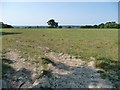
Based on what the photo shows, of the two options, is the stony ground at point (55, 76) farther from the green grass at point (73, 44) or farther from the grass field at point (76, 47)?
the green grass at point (73, 44)

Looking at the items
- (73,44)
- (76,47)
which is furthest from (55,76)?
(73,44)

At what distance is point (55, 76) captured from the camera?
293 inches

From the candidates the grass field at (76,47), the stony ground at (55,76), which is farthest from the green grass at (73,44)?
the stony ground at (55,76)

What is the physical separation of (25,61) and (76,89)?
3384mm

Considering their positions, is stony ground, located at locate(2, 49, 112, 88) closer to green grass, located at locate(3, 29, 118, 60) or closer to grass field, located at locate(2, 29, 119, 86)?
grass field, located at locate(2, 29, 119, 86)

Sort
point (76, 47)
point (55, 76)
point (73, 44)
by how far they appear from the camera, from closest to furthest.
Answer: point (55, 76) < point (76, 47) < point (73, 44)

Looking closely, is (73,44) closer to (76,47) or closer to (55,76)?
(76,47)

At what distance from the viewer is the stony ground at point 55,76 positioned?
6.81 metres

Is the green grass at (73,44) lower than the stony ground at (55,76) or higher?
higher

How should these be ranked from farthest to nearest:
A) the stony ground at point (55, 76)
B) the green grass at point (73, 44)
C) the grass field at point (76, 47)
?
the green grass at point (73, 44) → the grass field at point (76, 47) → the stony ground at point (55, 76)

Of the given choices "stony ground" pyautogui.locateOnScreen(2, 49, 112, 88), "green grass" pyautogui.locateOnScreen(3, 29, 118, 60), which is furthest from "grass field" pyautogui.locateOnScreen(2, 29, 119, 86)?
"stony ground" pyautogui.locateOnScreen(2, 49, 112, 88)

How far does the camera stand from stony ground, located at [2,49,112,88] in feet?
22.4

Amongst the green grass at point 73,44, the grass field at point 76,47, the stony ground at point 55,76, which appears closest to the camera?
the stony ground at point 55,76

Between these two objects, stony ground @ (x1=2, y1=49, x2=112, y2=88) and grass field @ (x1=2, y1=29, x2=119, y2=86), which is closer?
stony ground @ (x1=2, y1=49, x2=112, y2=88)
